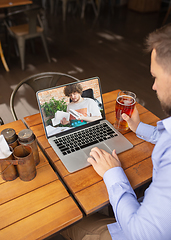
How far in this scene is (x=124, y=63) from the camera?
149 inches

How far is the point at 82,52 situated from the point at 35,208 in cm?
372

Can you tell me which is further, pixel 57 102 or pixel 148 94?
pixel 148 94

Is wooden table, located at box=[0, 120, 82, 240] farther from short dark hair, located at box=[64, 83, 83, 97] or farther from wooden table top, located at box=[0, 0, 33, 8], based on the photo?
wooden table top, located at box=[0, 0, 33, 8]

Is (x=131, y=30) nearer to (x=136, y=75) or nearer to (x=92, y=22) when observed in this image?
(x=92, y=22)

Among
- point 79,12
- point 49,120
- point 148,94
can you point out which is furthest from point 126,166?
point 79,12

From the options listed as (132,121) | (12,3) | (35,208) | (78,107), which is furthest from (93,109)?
(12,3)

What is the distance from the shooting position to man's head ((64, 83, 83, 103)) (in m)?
1.06

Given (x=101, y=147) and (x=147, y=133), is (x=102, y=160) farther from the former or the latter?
(x=147, y=133)

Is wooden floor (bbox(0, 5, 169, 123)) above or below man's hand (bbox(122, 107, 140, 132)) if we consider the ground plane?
below

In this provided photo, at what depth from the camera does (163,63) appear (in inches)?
29.5

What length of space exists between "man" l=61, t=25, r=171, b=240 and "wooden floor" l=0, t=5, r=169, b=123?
1.85 m

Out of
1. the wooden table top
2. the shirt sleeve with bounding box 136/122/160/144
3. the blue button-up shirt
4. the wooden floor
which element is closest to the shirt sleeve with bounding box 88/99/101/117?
the shirt sleeve with bounding box 136/122/160/144

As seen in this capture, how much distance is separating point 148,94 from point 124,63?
1067 mm

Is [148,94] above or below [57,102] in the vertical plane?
below
